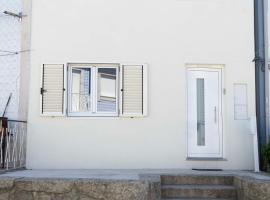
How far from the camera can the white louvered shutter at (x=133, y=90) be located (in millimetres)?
8555

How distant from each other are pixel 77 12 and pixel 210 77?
3.19 m

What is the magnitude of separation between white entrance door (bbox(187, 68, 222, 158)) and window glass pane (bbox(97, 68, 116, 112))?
164cm

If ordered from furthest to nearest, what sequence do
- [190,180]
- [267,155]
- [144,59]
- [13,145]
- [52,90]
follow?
[144,59] < [52,90] < [13,145] < [267,155] < [190,180]

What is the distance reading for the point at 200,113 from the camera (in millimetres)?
8828

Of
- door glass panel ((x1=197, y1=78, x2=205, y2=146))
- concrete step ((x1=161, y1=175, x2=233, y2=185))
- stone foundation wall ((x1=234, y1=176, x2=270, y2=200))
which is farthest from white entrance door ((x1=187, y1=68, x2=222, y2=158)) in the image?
stone foundation wall ((x1=234, y1=176, x2=270, y2=200))

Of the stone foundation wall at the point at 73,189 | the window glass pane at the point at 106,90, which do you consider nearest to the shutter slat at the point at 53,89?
the window glass pane at the point at 106,90

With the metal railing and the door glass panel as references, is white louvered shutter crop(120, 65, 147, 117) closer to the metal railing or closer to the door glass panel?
the door glass panel

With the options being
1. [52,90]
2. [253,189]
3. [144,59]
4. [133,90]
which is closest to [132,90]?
[133,90]

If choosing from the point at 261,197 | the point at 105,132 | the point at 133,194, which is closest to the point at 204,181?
the point at 261,197

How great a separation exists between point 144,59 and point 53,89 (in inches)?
79.7

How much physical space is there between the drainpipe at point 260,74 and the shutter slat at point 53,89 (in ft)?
13.7

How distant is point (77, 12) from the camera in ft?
28.8

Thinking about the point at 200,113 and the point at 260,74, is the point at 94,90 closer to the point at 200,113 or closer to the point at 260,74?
the point at 200,113

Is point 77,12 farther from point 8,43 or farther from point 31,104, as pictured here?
point 31,104
